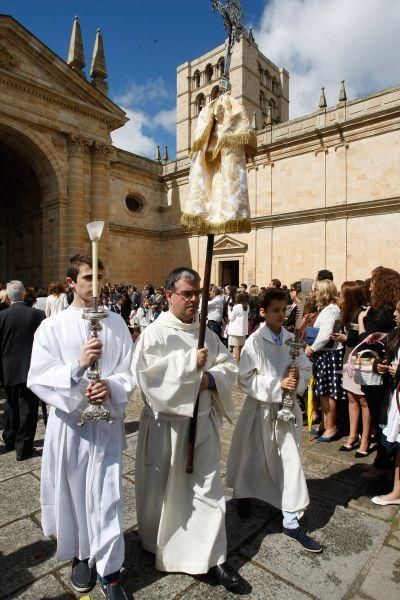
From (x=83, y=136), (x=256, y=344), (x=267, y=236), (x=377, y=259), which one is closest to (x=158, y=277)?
(x=267, y=236)

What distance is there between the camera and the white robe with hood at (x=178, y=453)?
2.29 meters

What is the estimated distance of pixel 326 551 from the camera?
2.57m

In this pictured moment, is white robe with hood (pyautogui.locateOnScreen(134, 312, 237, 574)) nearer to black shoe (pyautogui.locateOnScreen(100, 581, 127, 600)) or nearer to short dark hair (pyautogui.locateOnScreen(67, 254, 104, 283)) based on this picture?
black shoe (pyautogui.locateOnScreen(100, 581, 127, 600))

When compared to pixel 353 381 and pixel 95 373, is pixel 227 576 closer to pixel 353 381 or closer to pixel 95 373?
pixel 95 373

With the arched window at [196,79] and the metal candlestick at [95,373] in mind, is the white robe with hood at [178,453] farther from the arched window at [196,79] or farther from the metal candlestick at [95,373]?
the arched window at [196,79]

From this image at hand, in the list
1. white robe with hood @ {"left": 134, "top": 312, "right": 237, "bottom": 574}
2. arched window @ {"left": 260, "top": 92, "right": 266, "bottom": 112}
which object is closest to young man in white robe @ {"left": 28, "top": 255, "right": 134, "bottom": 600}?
white robe with hood @ {"left": 134, "top": 312, "right": 237, "bottom": 574}

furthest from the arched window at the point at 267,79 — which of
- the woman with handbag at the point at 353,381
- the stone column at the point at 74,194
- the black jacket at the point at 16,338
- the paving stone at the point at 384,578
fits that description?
the paving stone at the point at 384,578

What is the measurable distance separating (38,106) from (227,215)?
1652 cm

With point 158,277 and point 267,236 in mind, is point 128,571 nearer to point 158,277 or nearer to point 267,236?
point 267,236

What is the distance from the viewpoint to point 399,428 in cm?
311

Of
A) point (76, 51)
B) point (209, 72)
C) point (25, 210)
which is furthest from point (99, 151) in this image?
point (209, 72)

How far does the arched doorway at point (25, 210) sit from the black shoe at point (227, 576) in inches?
618

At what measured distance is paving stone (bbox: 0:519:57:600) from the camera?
2.32m

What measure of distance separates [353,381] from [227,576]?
260cm
